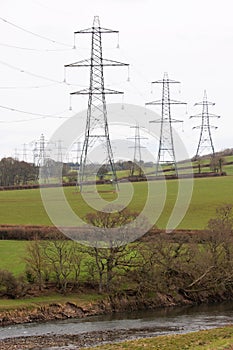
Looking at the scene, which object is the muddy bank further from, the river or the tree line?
the river

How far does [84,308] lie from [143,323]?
6.56m

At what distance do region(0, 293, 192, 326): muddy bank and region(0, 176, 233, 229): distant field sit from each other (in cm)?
1749

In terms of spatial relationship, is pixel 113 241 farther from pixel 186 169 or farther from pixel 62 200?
pixel 186 169

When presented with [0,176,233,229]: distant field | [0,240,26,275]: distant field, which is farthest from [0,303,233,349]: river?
[0,176,233,229]: distant field

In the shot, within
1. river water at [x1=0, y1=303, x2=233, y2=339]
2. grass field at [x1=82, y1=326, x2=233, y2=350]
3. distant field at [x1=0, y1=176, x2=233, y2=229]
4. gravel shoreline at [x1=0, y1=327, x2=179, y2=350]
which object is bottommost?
river water at [x1=0, y1=303, x2=233, y2=339]

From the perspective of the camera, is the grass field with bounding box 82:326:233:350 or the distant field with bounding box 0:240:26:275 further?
the distant field with bounding box 0:240:26:275

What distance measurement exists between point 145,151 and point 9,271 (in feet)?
320

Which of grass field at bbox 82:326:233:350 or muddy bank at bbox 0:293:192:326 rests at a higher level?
grass field at bbox 82:326:233:350

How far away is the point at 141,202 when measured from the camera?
286ft

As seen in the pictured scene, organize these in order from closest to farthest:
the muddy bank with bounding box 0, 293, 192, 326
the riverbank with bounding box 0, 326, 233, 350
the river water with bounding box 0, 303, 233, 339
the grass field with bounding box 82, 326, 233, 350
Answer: the grass field with bounding box 82, 326, 233, 350
the riverbank with bounding box 0, 326, 233, 350
the river water with bounding box 0, 303, 233, 339
the muddy bank with bounding box 0, 293, 192, 326

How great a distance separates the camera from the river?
41000mm

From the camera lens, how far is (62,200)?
88.7 m

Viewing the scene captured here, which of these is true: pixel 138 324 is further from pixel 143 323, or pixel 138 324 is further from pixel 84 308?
pixel 84 308

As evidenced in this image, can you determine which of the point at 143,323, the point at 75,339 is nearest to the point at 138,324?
the point at 143,323
